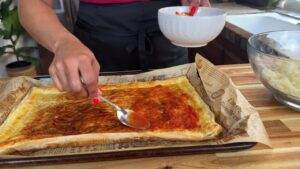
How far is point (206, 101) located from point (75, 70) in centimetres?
40

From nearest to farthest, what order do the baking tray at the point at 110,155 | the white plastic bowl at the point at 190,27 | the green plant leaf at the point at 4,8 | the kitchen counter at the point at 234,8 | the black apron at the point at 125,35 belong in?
the baking tray at the point at 110,155 → the white plastic bowl at the point at 190,27 → the black apron at the point at 125,35 → the kitchen counter at the point at 234,8 → the green plant leaf at the point at 4,8

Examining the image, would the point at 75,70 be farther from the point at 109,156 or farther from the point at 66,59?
the point at 109,156

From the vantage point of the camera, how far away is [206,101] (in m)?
0.94

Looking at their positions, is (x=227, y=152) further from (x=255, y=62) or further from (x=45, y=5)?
(x=45, y=5)

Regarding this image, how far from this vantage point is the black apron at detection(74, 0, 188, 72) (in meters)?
1.21

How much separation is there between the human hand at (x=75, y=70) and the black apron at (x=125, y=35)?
0.49 m

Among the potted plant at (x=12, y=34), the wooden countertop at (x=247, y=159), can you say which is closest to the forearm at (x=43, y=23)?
the wooden countertop at (x=247, y=159)

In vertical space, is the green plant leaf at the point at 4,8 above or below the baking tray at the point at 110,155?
below

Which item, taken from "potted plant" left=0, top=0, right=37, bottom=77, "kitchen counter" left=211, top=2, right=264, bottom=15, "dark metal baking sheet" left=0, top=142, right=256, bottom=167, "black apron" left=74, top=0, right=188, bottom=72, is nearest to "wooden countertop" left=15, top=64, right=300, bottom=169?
"dark metal baking sheet" left=0, top=142, right=256, bottom=167

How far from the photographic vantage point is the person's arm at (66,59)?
70cm

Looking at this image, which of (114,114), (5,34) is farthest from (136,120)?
(5,34)

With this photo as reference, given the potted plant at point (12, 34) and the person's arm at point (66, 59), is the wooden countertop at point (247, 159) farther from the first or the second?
the potted plant at point (12, 34)

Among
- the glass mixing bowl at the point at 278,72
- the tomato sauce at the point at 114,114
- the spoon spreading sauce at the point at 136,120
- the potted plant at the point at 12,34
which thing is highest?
the glass mixing bowl at the point at 278,72

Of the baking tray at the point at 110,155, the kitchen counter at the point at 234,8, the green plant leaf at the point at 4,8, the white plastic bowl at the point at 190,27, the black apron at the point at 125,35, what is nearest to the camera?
the baking tray at the point at 110,155
